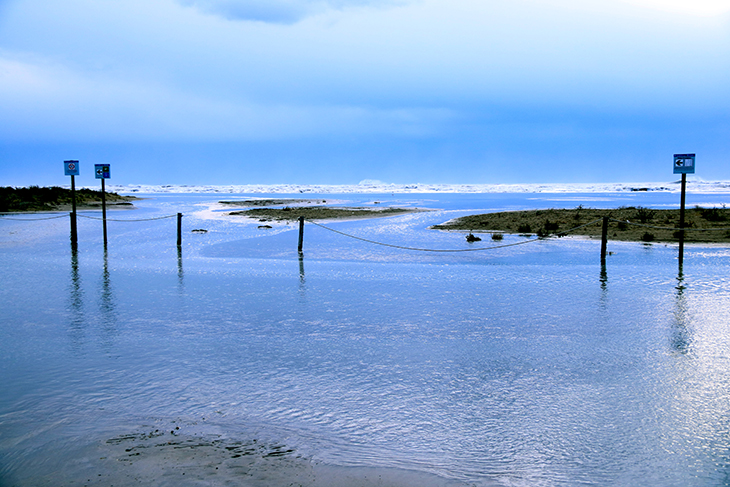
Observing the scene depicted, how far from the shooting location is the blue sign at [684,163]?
15992 millimetres

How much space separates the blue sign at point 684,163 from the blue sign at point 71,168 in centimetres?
2136

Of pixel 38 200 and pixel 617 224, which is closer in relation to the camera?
pixel 617 224

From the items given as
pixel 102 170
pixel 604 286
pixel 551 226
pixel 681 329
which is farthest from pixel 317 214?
pixel 681 329

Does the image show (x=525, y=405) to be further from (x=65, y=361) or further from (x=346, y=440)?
(x=65, y=361)

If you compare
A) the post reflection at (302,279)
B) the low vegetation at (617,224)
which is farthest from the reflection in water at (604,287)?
the low vegetation at (617,224)

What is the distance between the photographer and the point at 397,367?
7039 mm

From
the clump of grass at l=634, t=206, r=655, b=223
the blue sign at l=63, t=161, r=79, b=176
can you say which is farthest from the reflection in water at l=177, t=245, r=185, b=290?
the clump of grass at l=634, t=206, r=655, b=223

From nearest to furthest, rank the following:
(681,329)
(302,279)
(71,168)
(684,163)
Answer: (681,329) < (302,279) < (684,163) < (71,168)

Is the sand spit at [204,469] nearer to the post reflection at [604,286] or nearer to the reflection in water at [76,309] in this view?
the reflection in water at [76,309]

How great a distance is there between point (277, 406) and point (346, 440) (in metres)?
1.06

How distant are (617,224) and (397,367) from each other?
78.1 feet

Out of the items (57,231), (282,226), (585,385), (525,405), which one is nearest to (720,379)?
(585,385)

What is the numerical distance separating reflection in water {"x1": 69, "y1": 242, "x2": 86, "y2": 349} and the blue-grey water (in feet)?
0.19

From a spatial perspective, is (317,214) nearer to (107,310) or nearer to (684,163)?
(684,163)
